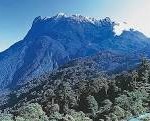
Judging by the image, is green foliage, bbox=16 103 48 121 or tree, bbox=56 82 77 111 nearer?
green foliage, bbox=16 103 48 121

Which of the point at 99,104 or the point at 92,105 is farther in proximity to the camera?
the point at 99,104

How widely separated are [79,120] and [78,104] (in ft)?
102

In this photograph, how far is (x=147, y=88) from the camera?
129125 mm

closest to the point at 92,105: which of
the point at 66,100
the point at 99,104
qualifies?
the point at 99,104

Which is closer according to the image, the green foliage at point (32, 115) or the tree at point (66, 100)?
the green foliage at point (32, 115)

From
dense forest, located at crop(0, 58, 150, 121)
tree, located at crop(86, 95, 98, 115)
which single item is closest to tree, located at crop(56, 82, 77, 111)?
dense forest, located at crop(0, 58, 150, 121)

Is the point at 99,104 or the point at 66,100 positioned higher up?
the point at 66,100

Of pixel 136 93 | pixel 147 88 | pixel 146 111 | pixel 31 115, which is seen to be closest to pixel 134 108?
pixel 146 111

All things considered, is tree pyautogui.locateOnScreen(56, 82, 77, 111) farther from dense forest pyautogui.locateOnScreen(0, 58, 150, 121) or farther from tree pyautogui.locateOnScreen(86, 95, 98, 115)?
tree pyautogui.locateOnScreen(86, 95, 98, 115)

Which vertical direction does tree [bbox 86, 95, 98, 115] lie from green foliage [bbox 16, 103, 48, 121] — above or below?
above

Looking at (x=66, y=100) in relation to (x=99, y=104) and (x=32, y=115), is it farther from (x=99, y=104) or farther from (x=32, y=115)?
(x=32, y=115)

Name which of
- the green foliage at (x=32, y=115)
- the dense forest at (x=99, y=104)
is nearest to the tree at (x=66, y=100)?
the dense forest at (x=99, y=104)

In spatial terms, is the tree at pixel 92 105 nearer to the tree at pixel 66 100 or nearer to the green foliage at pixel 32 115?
the tree at pixel 66 100

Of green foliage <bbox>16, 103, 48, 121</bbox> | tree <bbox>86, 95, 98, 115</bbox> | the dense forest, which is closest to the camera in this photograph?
the dense forest
